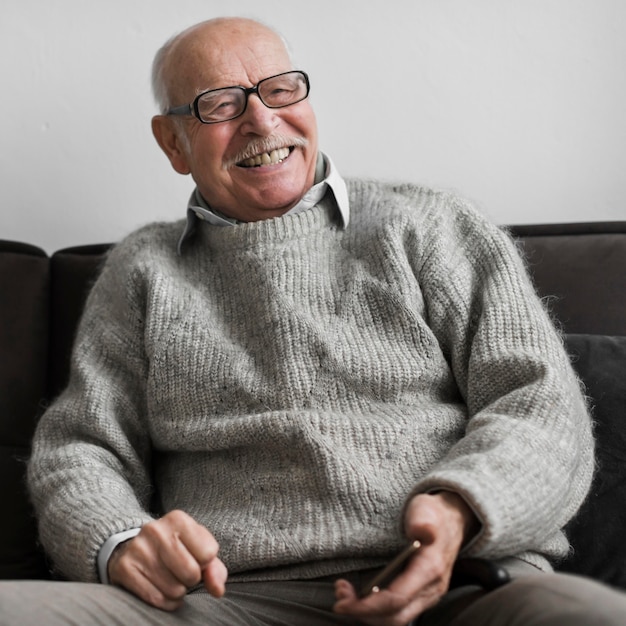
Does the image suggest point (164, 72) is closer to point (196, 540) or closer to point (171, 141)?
point (171, 141)

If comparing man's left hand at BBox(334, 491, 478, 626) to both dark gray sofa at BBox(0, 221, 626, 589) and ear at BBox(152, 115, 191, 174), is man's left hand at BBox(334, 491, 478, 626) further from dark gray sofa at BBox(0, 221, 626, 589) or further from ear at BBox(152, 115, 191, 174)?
ear at BBox(152, 115, 191, 174)

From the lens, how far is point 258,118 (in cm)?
162

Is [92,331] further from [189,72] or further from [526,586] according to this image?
[526,586]

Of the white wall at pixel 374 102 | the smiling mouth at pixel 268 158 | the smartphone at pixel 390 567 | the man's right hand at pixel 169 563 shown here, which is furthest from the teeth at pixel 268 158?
the smartphone at pixel 390 567

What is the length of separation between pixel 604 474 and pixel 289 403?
20.3 inches

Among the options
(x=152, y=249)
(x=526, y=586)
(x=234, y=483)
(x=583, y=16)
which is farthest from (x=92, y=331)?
(x=583, y=16)

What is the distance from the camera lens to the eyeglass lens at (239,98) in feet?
5.39

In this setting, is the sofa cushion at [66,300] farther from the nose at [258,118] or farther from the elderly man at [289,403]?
the nose at [258,118]

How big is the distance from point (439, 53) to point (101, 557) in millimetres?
1268

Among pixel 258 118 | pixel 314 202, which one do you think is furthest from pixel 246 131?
pixel 314 202

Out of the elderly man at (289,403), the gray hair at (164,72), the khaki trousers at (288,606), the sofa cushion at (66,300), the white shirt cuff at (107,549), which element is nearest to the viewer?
the khaki trousers at (288,606)

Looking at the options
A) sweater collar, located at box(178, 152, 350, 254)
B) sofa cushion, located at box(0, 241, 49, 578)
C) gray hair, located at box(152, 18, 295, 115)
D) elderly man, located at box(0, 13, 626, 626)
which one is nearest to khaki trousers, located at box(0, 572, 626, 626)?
elderly man, located at box(0, 13, 626, 626)

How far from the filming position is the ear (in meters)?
1.77

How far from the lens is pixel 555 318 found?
169cm
